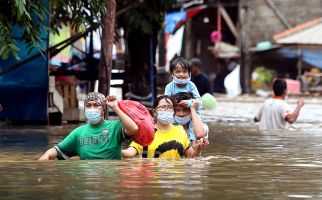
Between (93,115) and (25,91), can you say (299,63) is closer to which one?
(25,91)

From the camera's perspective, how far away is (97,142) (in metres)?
9.77

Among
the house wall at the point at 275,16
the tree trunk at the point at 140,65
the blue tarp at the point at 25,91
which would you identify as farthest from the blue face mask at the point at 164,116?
the house wall at the point at 275,16

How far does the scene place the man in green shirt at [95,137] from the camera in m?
9.64

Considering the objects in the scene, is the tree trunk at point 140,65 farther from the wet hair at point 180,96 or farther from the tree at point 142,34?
the wet hair at point 180,96

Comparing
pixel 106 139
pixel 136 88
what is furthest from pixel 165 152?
pixel 136 88

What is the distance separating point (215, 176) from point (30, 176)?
166cm

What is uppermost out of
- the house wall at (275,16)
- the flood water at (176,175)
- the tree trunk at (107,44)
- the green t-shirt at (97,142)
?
the house wall at (275,16)

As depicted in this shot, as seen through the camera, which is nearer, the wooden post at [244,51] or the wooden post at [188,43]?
the wooden post at [244,51]

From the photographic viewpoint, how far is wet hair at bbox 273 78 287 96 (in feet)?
50.3

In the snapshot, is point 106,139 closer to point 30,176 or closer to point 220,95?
point 30,176

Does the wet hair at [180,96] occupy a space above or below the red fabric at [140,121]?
above

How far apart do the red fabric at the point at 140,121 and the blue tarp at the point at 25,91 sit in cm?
796

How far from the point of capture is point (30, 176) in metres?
8.87

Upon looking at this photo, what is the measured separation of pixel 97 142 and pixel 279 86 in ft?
20.1
